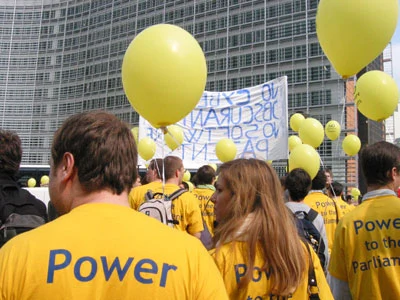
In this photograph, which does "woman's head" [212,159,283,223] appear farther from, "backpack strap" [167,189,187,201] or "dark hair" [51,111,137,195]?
"backpack strap" [167,189,187,201]

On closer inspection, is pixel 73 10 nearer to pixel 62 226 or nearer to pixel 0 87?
pixel 0 87

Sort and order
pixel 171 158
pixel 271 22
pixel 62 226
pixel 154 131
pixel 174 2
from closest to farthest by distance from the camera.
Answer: pixel 62 226 → pixel 171 158 → pixel 154 131 → pixel 271 22 → pixel 174 2

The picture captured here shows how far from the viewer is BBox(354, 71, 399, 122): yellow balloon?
3908 mm

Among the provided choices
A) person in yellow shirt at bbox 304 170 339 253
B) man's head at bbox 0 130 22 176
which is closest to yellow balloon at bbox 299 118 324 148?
person in yellow shirt at bbox 304 170 339 253

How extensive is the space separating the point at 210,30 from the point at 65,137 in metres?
29.0

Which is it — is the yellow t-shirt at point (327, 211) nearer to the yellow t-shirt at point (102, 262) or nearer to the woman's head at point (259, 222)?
the woman's head at point (259, 222)

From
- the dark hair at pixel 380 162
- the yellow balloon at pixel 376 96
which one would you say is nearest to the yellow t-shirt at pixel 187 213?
the dark hair at pixel 380 162

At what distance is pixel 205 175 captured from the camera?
4605 millimetres

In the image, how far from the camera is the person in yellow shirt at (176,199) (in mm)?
3357

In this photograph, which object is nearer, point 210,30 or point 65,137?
point 65,137

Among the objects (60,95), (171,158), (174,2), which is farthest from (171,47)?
(60,95)

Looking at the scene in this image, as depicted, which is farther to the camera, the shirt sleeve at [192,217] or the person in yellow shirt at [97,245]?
the shirt sleeve at [192,217]

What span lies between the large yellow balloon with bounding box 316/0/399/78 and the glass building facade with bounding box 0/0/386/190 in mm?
19448

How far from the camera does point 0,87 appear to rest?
3528cm
